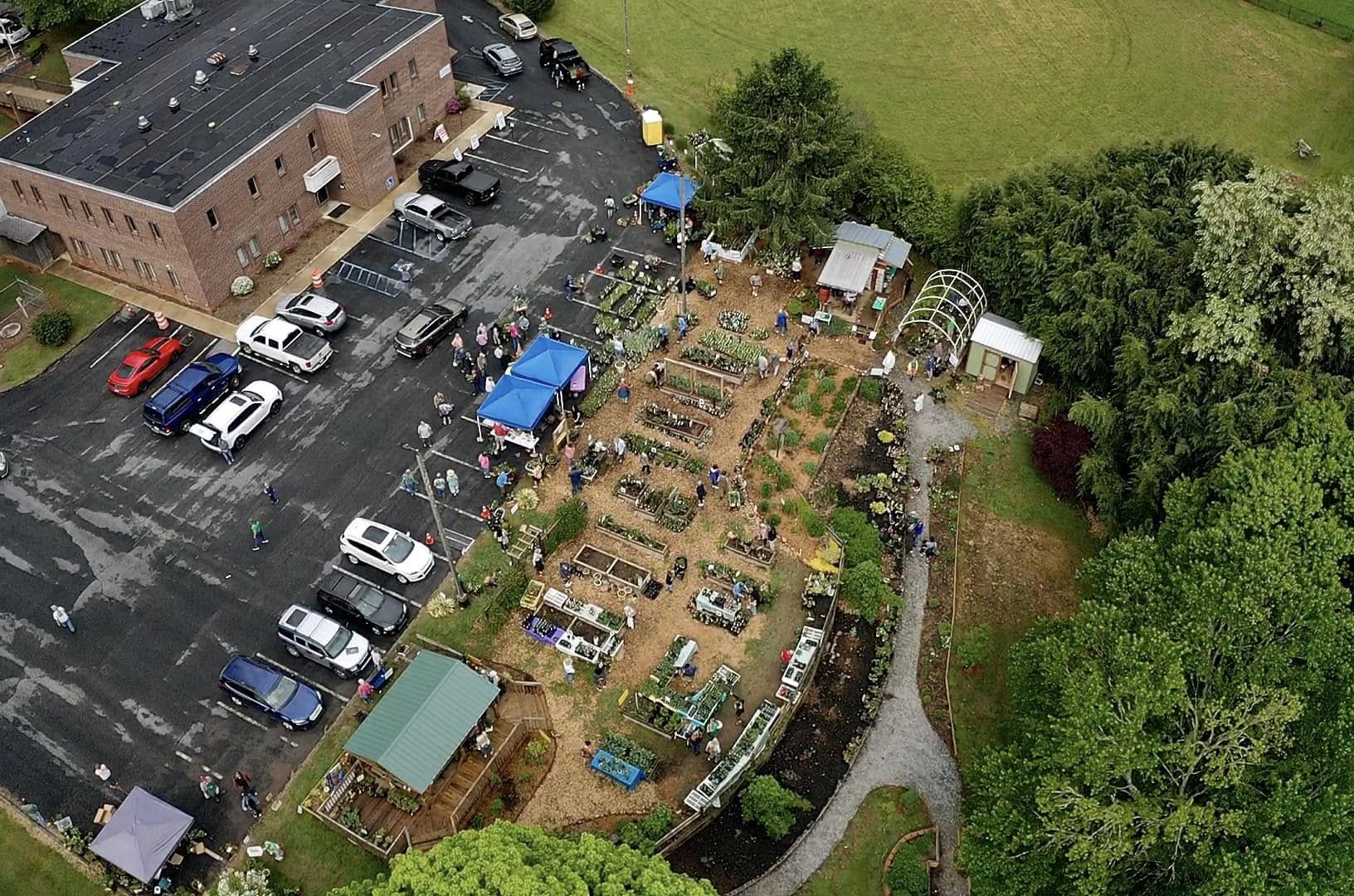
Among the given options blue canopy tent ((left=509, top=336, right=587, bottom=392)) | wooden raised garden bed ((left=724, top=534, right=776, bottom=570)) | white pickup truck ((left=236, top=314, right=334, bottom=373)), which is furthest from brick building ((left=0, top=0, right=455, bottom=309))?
wooden raised garden bed ((left=724, top=534, right=776, bottom=570))

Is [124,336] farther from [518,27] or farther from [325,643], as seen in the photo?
[518,27]

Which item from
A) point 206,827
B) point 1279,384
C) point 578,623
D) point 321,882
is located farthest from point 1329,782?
point 206,827

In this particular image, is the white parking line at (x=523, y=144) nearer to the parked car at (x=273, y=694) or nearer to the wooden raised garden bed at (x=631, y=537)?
the wooden raised garden bed at (x=631, y=537)

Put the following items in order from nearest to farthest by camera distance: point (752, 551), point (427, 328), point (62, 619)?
point (62, 619), point (752, 551), point (427, 328)

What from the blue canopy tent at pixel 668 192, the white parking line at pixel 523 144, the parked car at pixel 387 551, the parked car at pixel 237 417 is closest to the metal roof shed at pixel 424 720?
the parked car at pixel 387 551

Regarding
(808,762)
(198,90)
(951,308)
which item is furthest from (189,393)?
(951,308)

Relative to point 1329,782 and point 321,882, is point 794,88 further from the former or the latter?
point 321,882
